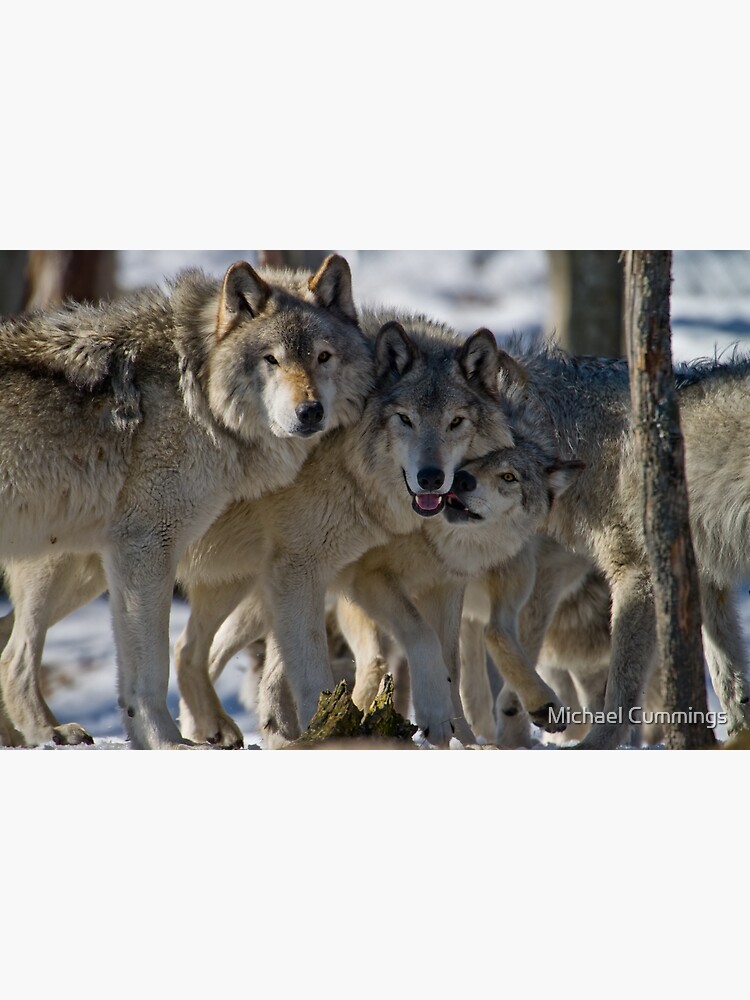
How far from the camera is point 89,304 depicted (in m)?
6.82

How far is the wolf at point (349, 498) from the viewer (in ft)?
21.8

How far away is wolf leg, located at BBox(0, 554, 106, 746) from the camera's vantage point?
6871 mm

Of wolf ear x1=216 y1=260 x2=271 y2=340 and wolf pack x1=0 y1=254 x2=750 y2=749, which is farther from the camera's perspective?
wolf ear x1=216 y1=260 x2=271 y2=340

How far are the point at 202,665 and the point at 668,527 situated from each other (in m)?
2.90

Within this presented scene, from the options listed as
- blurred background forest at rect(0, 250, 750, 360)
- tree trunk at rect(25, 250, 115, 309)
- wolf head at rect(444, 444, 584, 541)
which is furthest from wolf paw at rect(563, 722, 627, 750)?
tree trunk at rect(25, 250, 115, 309)

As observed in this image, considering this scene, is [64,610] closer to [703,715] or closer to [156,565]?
[156,565]

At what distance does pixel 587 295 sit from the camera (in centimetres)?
1069

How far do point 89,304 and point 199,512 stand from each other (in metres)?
1.35

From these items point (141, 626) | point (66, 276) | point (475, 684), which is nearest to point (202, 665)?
point (141, 626)

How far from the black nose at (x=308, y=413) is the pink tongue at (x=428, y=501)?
701 mm

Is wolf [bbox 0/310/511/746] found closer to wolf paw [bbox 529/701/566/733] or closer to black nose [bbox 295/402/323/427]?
black nose [bbox 295/402/323/427]

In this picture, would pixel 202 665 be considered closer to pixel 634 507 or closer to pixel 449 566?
pixel 449 566

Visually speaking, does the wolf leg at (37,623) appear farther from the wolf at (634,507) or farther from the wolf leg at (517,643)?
the wolf at (634,507)

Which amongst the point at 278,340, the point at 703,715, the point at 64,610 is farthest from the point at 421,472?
the point at 64,610
